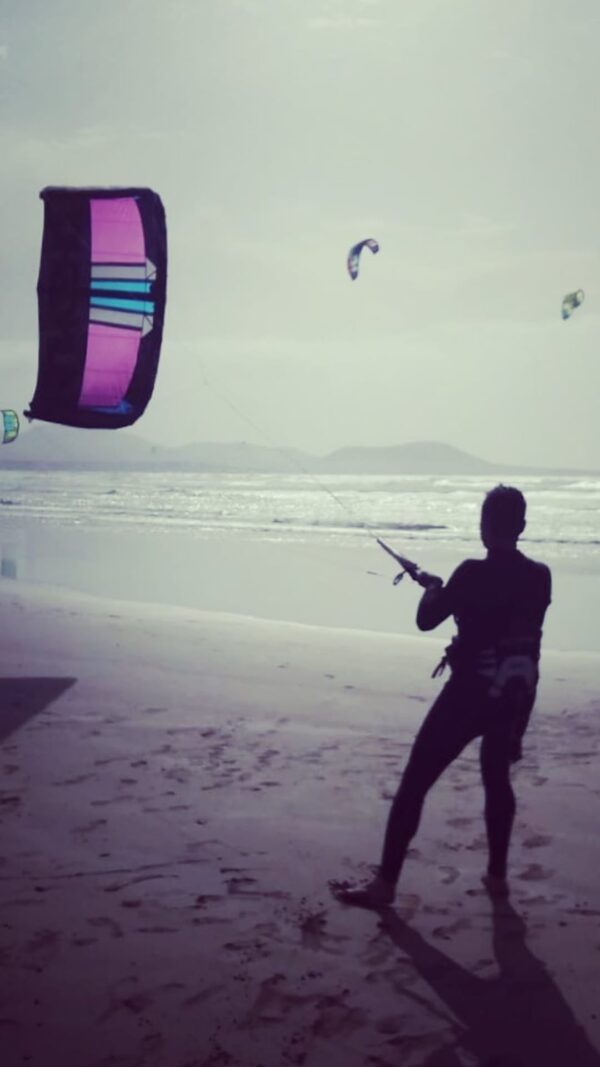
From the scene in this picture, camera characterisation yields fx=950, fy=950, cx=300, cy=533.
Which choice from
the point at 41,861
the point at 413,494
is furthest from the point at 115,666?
the point at 413,494

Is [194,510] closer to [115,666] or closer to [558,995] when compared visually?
[115,666]

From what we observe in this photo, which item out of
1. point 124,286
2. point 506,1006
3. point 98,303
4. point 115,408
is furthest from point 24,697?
point 506,1006

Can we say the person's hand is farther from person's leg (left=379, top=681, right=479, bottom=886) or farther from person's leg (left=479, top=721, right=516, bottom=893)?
person's leg (left=479, top=721, right=516, bottom=893)

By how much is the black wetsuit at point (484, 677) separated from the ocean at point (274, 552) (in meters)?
6.36

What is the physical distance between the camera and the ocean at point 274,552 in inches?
481

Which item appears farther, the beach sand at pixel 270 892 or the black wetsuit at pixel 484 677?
the black wetsuit at pixel 484 677

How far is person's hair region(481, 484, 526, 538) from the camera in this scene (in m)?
→ 3.42

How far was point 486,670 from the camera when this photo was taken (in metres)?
3.38

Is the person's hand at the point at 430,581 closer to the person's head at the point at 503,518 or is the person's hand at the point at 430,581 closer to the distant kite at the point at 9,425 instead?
the person's head at the point at 503,518

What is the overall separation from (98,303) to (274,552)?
11.8 metres

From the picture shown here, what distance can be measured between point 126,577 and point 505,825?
1139 cm

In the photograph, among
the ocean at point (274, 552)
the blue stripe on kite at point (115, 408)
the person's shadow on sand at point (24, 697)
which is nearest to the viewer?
the person's shadow on sand at point (24, 697)

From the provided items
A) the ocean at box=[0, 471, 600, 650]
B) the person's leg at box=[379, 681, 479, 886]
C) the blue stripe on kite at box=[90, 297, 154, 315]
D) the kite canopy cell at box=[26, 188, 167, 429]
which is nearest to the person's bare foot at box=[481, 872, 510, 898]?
the person's leg at box=[379, 681, 479, 886]

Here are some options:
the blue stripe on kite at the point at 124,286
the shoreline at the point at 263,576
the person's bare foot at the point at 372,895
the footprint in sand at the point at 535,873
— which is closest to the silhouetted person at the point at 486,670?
the person's bare foot at the point at 372,895
